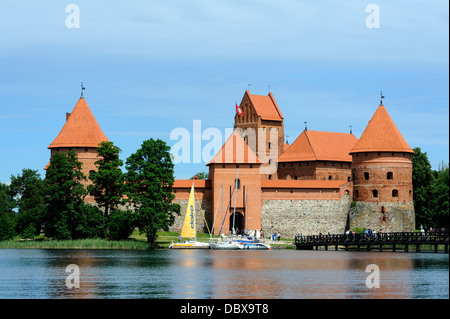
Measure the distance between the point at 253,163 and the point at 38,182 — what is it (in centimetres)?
2150

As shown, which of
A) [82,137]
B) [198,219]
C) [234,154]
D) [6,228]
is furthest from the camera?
[234,154]

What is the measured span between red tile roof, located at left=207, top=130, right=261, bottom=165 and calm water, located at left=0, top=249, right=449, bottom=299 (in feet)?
46.4

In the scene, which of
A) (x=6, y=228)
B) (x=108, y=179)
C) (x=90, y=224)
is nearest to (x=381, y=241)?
(x=108, y=179)

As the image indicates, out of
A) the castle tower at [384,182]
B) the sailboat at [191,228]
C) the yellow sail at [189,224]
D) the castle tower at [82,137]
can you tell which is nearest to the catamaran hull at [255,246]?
the sailboat at [191,228]

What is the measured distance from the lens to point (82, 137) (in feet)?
191

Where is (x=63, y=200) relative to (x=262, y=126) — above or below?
below

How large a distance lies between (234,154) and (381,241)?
609 inches

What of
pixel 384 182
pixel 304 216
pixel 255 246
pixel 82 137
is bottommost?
pixel 255 246

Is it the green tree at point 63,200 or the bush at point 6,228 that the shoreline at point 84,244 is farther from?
the bush at point 6,228

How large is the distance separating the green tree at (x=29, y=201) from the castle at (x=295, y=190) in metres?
4.82

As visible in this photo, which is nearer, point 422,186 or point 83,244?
point 83,244

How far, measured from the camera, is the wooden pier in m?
45.4

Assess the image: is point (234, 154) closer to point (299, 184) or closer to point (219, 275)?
point (299, 184)

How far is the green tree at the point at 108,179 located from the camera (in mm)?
51812
